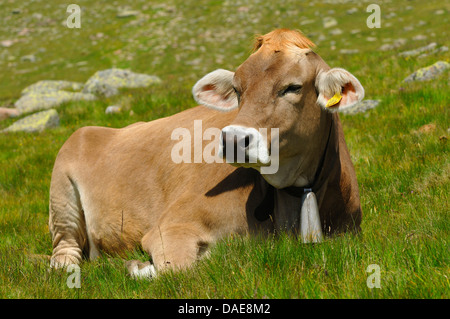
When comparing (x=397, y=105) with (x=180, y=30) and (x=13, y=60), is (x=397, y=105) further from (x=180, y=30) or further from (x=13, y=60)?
(x=13, y=60)

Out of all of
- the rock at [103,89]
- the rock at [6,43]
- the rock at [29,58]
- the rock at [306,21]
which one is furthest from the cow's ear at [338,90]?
the rock at [6,43]

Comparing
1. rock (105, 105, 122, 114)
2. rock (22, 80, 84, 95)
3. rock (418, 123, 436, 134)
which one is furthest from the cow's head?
rock (22, 80, 84, 95)

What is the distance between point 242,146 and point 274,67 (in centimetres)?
89

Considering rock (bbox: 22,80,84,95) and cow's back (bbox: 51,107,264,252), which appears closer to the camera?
cow's back (bbox: 51,107,264,252)

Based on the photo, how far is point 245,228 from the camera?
498 centimetres

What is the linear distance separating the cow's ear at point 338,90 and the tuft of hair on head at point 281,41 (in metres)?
0.41

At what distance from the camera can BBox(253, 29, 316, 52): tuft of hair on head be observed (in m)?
4.90

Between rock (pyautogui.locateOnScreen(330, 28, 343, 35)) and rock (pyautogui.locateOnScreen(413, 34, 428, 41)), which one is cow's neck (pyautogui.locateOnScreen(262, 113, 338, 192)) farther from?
rock (pyautogui.locateOnScreen(330, 28, 343, 35))

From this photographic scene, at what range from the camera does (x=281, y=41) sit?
4.94 meters

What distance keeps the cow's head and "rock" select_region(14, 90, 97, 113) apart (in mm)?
11129

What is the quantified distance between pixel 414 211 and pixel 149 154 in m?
3.11

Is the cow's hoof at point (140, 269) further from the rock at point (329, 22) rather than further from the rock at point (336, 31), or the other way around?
the rock at point (329, 22)

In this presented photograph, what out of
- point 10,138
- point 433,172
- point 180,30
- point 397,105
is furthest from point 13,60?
point 433,172

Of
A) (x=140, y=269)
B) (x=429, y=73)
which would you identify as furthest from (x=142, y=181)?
(x=429, y=73)
